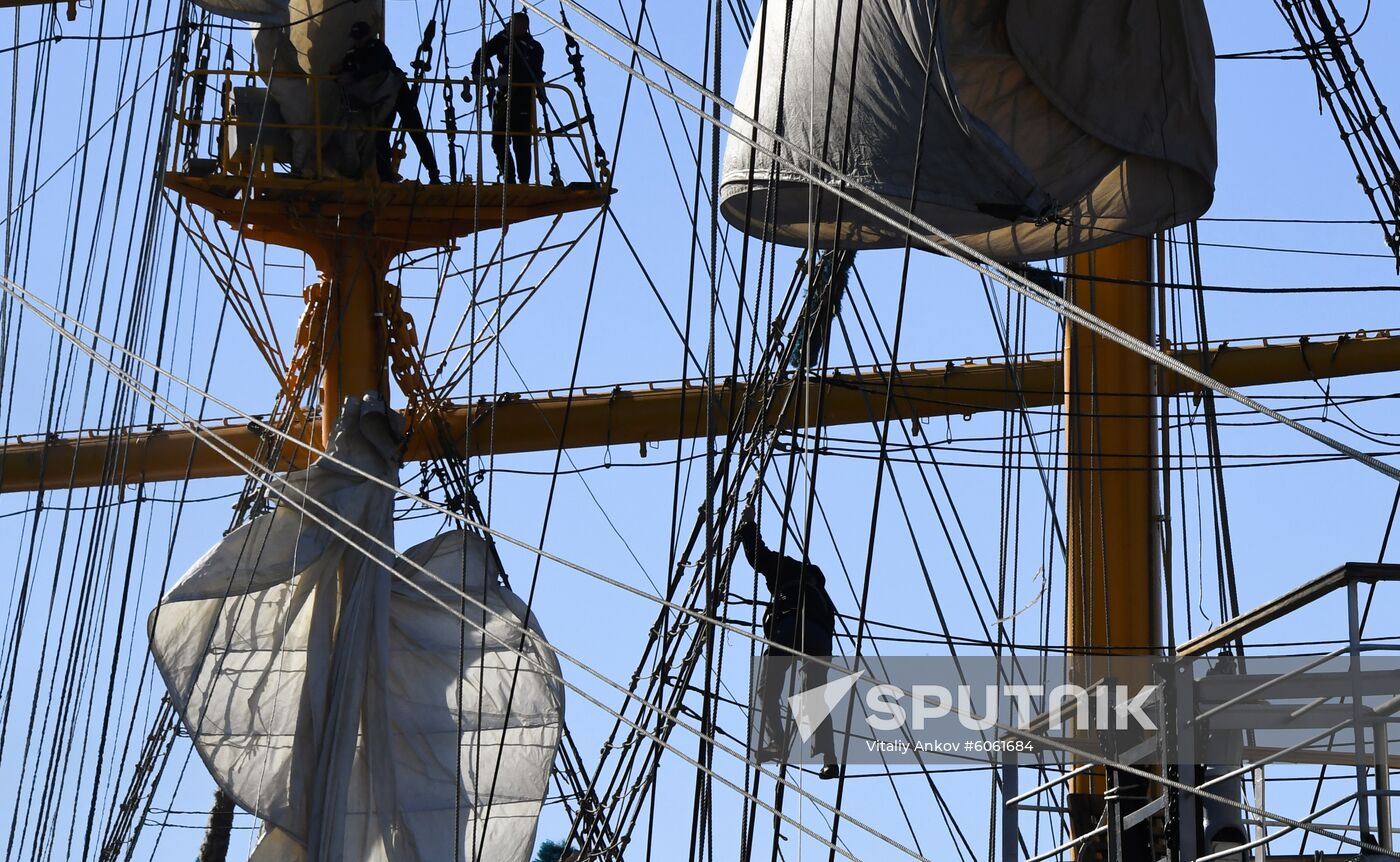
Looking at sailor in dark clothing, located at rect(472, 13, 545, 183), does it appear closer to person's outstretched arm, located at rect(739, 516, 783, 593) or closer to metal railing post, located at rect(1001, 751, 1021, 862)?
person's outstretched arm, located at rect(739, 516, 783, 593)

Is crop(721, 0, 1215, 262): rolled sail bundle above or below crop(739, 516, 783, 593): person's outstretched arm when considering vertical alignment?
above

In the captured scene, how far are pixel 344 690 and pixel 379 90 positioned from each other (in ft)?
11.2


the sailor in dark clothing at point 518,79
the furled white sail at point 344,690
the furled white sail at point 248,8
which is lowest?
the furled white sail at point 344,690

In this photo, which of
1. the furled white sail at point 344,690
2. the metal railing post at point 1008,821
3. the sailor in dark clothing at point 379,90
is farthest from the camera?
the sailor in dark clothing at point 379,90

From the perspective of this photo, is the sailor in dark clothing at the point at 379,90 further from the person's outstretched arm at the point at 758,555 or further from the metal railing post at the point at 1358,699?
the metal railing post at the point at 1358,699

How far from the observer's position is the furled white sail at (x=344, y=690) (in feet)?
42.0

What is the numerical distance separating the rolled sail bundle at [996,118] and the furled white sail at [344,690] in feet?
13.0

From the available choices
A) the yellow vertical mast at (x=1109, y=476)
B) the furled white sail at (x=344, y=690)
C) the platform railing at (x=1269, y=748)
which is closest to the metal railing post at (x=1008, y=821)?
the platform railing at (x=1269, y=748)

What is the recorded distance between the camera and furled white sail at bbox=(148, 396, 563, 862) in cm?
1280

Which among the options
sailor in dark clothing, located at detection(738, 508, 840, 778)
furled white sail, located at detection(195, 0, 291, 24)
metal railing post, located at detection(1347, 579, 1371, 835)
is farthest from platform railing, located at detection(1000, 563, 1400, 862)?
furled white sail, located at detection(195, 0, 291, 24)

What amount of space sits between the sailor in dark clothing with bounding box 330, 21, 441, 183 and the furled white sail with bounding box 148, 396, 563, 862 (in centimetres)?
189

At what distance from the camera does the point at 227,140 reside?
14172 millimetres

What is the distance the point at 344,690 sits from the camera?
1294 cm

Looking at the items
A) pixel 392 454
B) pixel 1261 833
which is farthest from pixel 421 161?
pixel 1261 833
